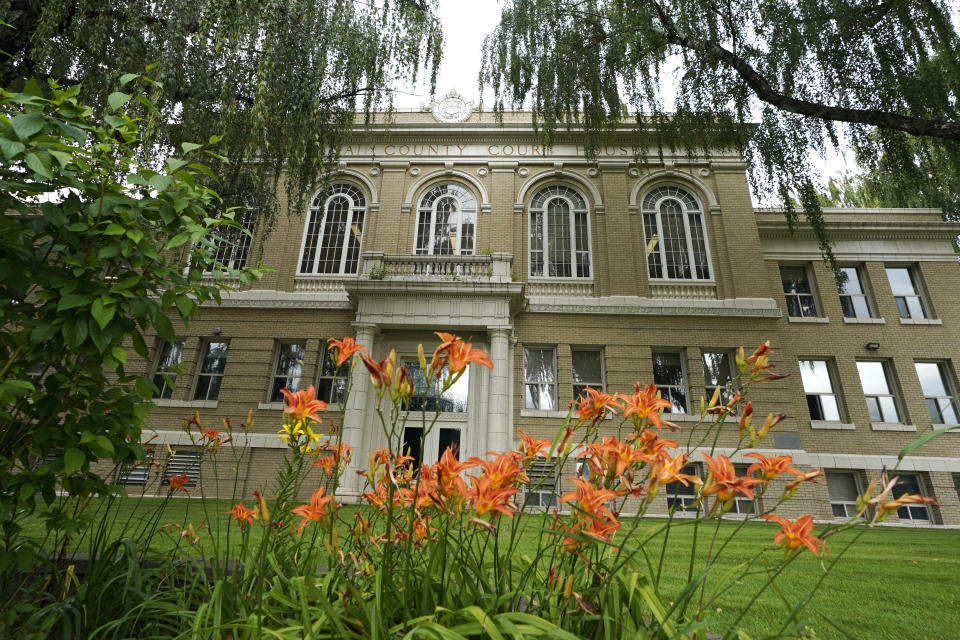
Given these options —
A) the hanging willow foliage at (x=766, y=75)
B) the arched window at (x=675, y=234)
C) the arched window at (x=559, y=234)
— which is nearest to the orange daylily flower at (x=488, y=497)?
the hanging willow foliage at (x=766, y=75)

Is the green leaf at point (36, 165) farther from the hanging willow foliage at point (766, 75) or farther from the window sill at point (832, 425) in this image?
the window sill at point (832, 425)

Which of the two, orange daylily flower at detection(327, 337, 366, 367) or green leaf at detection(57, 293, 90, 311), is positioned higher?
green leaf at detection(57, 293, 90, 311)

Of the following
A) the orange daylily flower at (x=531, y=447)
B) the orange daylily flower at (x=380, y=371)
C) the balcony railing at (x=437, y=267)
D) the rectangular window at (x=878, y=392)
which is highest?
the balcony railing at (x=437, y=267)

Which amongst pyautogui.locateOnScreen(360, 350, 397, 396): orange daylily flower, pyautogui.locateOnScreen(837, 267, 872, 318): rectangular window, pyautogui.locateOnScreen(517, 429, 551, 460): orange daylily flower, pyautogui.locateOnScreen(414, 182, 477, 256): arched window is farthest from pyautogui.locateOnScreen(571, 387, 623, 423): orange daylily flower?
pyautogui.locateOnScreen(837, 267, 872, 318): rectangular window

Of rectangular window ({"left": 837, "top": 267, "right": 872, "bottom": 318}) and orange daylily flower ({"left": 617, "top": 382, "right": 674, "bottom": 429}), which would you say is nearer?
orange daylily flower ({"left": 617, "top": 382, "right": 674, "bottom": 429})

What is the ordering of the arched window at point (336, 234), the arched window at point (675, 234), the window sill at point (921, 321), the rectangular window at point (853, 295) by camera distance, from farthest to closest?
1. the rectangular window at point (853, 295)
2. the arched window at point (336, 234)
3. the window sill at point (921, 321)
4. the arched window at point (675, 234)

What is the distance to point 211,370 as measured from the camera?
1316 centimetres

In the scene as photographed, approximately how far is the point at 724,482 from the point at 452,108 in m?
15.9

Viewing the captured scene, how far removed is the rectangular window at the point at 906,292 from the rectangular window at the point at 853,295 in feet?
2.83

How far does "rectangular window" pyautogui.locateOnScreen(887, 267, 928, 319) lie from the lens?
1413 cm

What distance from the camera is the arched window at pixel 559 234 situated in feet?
45.3

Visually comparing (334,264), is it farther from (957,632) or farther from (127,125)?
(957,632)

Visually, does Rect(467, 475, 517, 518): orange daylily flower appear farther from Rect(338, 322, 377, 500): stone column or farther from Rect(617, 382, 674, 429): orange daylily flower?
Rect(338, 322, 377, 500): stone column

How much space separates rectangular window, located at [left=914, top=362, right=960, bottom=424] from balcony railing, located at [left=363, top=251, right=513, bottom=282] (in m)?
13.0
